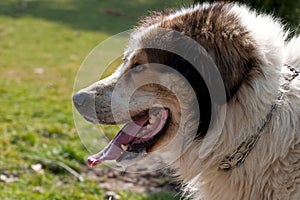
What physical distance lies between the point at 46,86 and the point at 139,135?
536 centimetres

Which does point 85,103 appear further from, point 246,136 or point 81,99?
point 246,136

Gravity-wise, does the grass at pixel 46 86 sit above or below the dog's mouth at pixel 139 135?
below

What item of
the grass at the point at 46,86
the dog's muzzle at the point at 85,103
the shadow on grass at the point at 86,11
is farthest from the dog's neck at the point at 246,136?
the shadow on grass at the point at 86,11

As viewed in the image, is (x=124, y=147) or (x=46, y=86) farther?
(x=46, y=86)

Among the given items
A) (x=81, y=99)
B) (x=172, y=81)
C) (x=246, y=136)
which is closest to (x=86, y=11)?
(x=81, y=99)

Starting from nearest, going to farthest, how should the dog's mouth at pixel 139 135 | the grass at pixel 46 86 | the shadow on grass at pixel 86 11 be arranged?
the dog's mouth at pixel 139 135
the grass at pixel 46 86
the shadow on grass at pixel 86 11

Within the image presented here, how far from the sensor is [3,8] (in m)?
13.9

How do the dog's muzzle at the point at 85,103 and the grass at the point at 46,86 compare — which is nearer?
the dog's muzzle at the point at 85,103

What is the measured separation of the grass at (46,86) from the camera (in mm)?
4926

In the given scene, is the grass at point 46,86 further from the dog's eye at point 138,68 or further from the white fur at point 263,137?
the white fur at point 263,137

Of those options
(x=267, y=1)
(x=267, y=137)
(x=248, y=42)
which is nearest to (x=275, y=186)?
(x=267, y=137)

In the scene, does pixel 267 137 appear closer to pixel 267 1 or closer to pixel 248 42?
pixel 248 42

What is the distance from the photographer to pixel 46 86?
8.20 m

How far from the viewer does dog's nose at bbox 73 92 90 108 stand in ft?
10.0
